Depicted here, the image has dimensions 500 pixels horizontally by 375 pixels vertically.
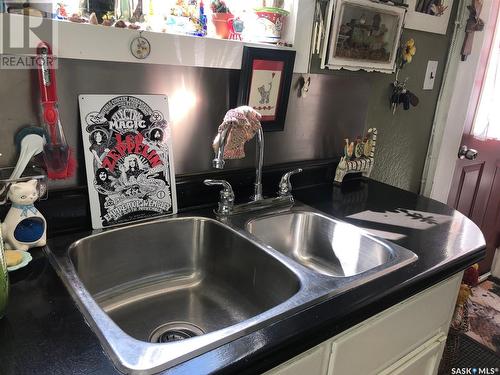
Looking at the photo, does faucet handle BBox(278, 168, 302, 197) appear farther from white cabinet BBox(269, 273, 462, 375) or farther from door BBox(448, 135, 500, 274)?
door BBox(448, 135, 500, 274)

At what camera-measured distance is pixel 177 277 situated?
42.8 inches

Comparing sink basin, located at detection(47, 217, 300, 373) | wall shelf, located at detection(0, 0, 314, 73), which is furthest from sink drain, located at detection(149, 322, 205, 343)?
wall shelf, located at detection(0, 0, 314, 73)

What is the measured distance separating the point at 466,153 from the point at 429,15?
75 cm

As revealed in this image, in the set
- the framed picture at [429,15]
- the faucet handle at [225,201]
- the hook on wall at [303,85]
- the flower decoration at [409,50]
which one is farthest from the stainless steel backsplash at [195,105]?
the framed picture at [429,15]

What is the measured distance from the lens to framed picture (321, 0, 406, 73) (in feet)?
4.37

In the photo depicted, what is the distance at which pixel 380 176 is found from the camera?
180 cm

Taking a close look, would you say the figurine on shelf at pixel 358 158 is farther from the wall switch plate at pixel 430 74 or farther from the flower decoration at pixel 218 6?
the flower decoration at pixel 218 6

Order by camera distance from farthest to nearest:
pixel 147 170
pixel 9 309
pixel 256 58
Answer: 1. pixel 256 58
2. pixel 147 170
3. pixel 9 309

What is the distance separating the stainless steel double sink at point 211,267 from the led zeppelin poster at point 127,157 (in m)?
0.06

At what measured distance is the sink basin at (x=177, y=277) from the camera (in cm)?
93

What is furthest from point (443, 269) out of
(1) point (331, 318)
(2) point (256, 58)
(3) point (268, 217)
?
(2) point (256, 58)

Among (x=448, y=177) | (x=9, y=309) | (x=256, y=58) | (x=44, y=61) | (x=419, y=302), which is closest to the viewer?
(x=9, y=309)

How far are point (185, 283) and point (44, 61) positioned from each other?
0.64 m

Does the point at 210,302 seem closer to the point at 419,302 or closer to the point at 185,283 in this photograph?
the point at 185,283
